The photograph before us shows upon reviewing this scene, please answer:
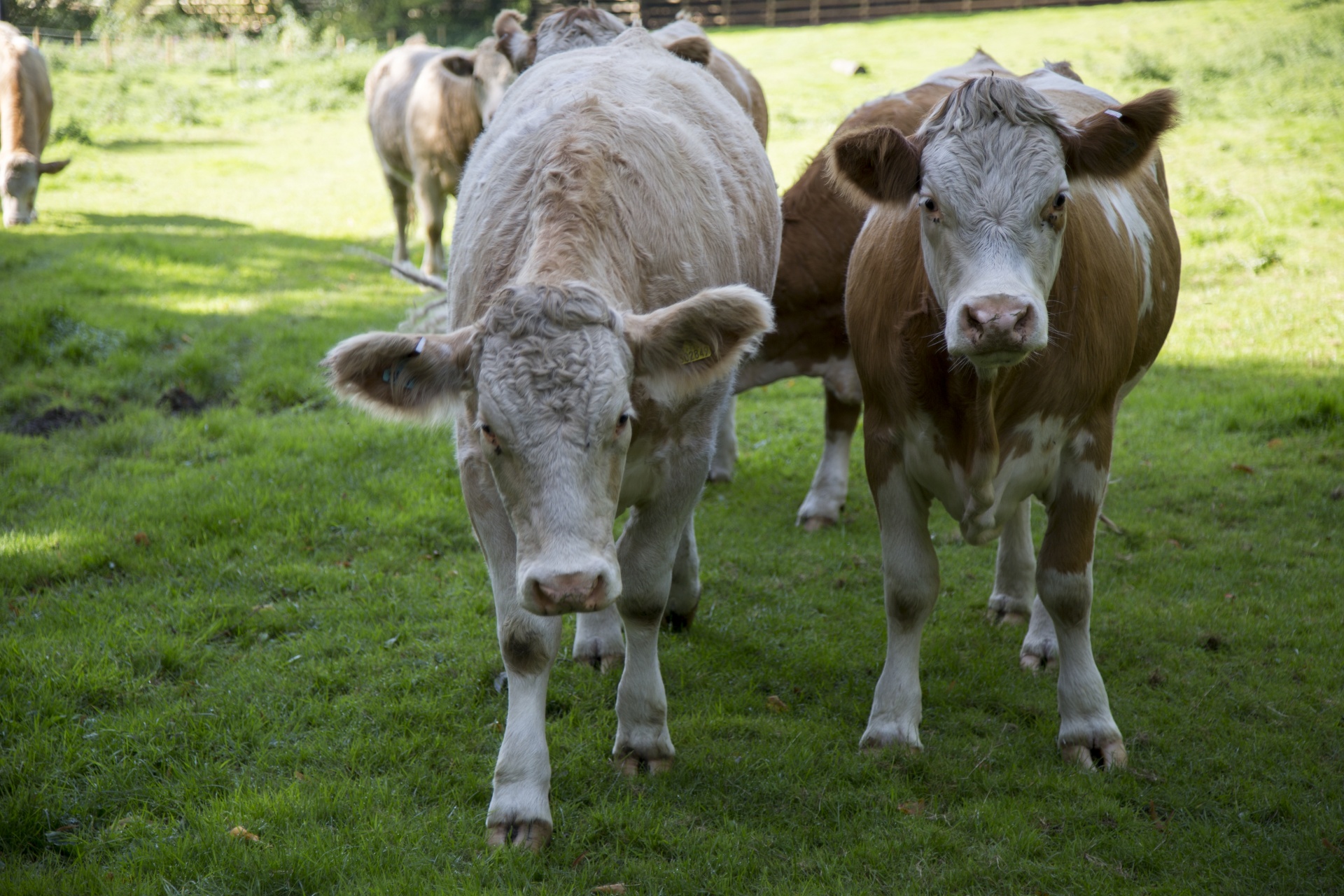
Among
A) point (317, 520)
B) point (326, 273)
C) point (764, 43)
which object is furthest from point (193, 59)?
point (317, 520)

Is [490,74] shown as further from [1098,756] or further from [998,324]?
[1098,756]

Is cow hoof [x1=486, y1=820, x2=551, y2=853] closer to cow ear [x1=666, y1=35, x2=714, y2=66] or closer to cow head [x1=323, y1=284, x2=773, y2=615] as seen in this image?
cow head [x1=323, y1=284, x2=773, y2=615]

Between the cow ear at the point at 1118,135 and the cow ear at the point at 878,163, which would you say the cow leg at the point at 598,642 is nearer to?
the cow ear at the point at 878,163

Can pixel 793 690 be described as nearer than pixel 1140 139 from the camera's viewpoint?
No

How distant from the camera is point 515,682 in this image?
3.64 m

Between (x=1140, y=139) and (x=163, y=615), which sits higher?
(x=1140, y=139)

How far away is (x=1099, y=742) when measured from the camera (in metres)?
4.00

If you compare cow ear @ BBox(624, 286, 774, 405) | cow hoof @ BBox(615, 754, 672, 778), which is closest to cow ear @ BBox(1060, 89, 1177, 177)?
cow ear @ BBox(624, 286, 774, 405)

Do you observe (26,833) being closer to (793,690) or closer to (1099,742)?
(793,690)

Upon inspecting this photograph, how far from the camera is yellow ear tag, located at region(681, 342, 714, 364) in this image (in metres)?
3.30

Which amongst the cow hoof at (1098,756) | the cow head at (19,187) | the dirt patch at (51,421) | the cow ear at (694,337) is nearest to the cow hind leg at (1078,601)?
the cow hoof at (1098,756)

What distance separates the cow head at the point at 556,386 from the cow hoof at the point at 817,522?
340 centimetres

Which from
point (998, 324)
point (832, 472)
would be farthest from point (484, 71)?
point (998, 324)

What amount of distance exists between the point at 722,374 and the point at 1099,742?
2117 millimetres
